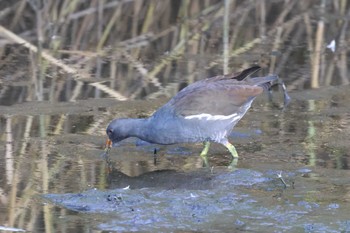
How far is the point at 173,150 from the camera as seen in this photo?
687cm

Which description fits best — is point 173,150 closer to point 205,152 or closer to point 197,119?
point 205,152

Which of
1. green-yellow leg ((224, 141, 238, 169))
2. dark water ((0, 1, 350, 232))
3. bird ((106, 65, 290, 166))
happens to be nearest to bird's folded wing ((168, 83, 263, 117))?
bird ((106, 65, 290, 166))

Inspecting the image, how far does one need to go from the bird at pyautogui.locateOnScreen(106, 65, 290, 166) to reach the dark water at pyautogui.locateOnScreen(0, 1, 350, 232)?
155 mm

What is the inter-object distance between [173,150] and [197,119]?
422 millimetres

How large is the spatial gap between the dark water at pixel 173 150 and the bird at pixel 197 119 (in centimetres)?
16

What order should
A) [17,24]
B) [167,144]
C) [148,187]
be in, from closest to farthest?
[148,187] < [167,144] < [17,24]

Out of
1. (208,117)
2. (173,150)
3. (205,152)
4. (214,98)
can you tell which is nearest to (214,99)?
(214,98)

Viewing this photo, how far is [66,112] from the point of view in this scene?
780 centimetres

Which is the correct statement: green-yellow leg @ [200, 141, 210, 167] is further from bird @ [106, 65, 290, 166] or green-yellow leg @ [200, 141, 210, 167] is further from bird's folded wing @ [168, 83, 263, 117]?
bird's folded wing @ [168, 83, 263, 117]

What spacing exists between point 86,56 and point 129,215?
494cm

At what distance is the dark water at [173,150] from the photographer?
17.0ft

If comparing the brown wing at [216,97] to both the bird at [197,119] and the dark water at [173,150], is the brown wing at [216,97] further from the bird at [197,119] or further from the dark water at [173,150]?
the dark water at [173,150]

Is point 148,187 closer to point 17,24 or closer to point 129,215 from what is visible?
point 129,215

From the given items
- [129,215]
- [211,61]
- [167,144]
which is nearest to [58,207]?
[129,215]
